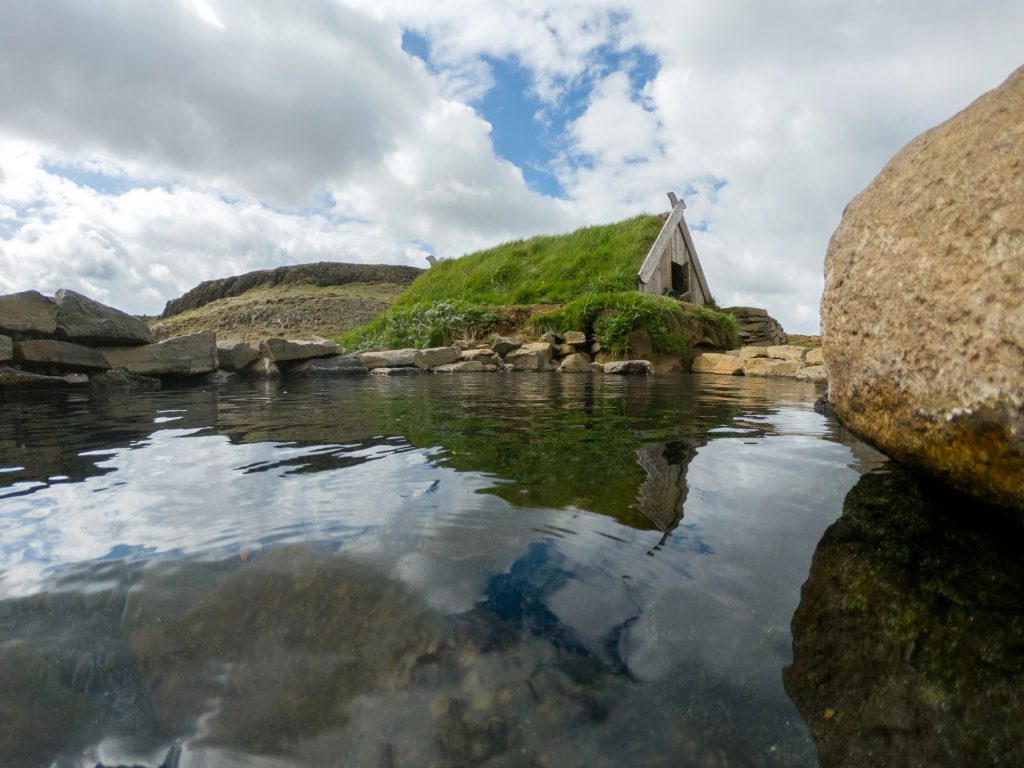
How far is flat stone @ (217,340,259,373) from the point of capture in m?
9.45

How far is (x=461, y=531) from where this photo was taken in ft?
5.74

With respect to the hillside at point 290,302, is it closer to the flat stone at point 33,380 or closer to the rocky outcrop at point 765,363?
the flat stone at point 33,380

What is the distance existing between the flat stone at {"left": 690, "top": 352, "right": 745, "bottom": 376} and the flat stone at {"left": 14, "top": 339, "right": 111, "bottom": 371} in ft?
36.9

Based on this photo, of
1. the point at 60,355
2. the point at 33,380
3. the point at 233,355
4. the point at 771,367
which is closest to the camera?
the point at 33,380

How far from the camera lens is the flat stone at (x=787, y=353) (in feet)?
40.0

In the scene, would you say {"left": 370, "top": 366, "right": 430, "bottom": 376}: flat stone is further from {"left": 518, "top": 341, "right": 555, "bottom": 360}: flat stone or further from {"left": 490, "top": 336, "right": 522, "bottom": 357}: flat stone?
{"left": 518, "top": 341, "right": 555, "bottom": 360}: flat stone

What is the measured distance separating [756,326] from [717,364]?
216 inches

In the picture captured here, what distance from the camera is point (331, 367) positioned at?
10.8m

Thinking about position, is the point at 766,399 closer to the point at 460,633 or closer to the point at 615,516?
the point at 615,516

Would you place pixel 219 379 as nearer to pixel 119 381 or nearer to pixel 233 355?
pixel 233 355

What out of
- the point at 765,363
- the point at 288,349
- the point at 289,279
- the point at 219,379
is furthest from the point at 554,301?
the point at 289,279

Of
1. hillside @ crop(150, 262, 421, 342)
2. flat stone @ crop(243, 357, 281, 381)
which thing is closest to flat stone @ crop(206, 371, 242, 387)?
flat stone @ crop(243, 357, 281, 381)

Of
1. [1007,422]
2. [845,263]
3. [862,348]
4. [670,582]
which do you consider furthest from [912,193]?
[670,582]

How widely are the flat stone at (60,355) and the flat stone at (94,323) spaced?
162mm
